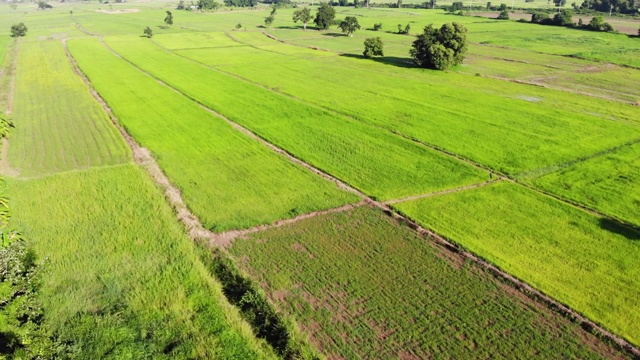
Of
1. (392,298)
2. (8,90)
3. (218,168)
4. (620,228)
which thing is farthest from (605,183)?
(8,90)

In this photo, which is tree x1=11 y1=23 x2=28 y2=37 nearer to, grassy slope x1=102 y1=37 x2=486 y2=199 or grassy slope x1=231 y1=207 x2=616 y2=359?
grassy slope x1=102 y1=37 x2=486 y2=199

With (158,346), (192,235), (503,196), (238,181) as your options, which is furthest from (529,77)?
(158,346)

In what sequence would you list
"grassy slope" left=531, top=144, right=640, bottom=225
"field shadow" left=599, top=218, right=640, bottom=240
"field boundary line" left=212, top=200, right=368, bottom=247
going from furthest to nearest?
"grassy slope" left=531, top=144, right=640, bottom=225 → "field shadow" left=599, top=218, right=640, bottom=240 → "field boundary line" left=212, top=200, right=368, bottom=247

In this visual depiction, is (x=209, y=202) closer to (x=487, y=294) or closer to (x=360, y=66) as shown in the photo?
(x=487, y=294)

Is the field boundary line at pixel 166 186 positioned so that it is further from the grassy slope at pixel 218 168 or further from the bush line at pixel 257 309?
the bush line at pixel 257 309

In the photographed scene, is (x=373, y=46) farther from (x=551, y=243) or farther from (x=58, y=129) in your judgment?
(x=551, y=243)

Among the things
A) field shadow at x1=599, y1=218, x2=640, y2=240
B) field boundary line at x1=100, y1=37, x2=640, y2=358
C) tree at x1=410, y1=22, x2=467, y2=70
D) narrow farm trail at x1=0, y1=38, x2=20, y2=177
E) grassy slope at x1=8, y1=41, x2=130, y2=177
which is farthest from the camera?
tree at x1=410, y1=22, x2=467, y2=70

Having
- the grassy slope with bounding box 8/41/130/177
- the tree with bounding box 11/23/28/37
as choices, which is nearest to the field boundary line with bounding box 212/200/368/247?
the grassy slope with bounding box 8/41/130/177
